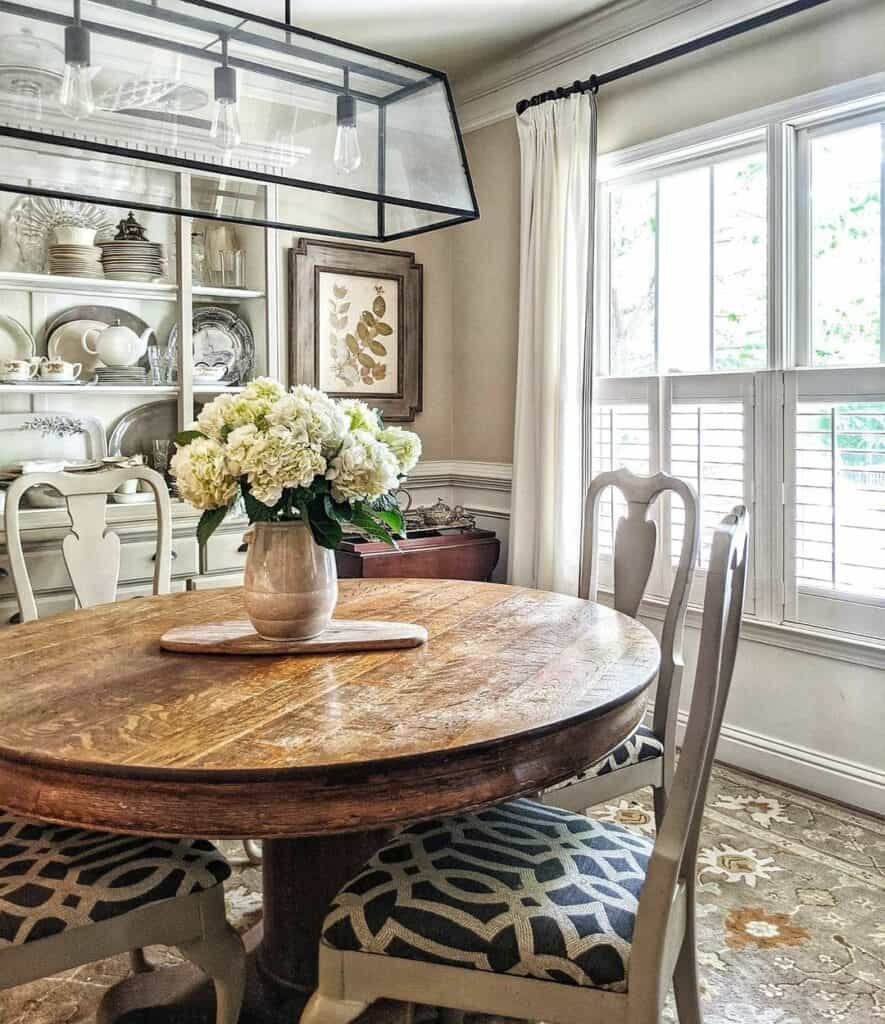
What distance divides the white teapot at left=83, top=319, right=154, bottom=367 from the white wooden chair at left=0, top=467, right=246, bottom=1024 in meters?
2.16

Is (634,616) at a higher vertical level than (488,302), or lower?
lower

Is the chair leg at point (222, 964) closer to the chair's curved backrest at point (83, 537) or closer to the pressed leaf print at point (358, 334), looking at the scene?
the chair's curved backrest at point (83, 537)

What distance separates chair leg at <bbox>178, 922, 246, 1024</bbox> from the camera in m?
1.45

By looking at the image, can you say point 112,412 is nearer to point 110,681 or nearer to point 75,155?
point 75,155

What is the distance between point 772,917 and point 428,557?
194 cm

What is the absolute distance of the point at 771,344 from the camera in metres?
3.04

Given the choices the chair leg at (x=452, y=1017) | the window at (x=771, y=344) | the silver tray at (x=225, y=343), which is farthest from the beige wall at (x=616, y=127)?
the chair leg at (x=452, y=1017)

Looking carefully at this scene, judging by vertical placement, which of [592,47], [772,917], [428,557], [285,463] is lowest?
[772,917]

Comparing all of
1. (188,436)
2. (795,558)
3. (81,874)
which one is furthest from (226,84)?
(795,558)

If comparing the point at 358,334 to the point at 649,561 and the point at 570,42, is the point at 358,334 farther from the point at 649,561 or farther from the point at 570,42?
the point at 649,561

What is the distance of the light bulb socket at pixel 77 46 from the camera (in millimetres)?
1574

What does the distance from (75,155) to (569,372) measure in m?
2.08

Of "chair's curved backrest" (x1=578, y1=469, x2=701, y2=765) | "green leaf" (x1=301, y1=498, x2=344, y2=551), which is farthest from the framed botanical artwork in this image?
"green leaf" (x1=301, y1=498, x2=344, y2=551)

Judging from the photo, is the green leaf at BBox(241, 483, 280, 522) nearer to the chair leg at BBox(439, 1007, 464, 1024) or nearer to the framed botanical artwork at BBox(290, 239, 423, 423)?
the chair leg at BBox(439, 1007, 464, 1024)
